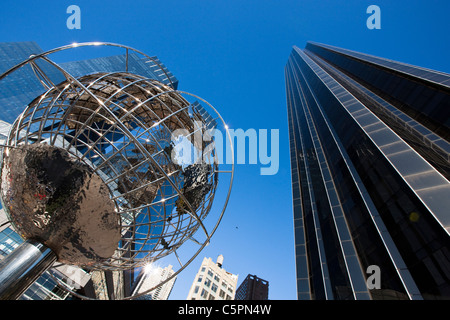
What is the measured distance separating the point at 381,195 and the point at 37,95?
48325 millimetres

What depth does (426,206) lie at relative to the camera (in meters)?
7.14

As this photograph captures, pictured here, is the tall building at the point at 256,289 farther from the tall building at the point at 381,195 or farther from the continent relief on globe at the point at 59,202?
the continent relief on globe at the point at 59,202

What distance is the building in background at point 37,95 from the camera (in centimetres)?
1063

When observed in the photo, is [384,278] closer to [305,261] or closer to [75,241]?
[305,261]

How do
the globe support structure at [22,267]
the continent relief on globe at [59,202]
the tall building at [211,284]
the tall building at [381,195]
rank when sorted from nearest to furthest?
the globe support structure at [22,267] < the continent relief on globe at [59,202] < the tall building at [381,195] < the tall building at [211,284]

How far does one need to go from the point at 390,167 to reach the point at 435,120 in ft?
21.0

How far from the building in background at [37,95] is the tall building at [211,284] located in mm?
11065

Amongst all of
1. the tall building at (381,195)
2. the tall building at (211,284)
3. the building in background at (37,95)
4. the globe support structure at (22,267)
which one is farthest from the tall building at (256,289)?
the globe support structure at (22,267)

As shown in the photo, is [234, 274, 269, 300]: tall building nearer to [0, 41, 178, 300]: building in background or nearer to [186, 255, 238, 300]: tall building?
[186, 255, 238, 300]: tall building

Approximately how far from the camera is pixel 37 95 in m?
33.6

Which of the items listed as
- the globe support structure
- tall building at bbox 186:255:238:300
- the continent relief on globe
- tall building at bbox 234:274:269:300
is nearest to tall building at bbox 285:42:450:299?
the continent relief on globe

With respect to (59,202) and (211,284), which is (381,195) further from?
(211,284)

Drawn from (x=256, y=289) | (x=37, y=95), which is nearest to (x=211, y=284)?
(x=256, y=289)
